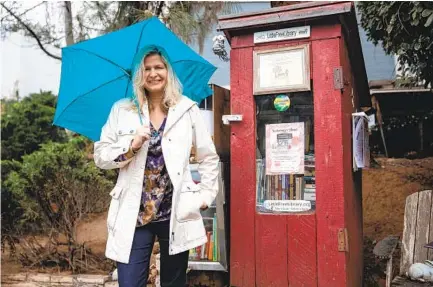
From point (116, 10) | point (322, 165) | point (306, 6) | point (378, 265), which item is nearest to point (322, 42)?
point (306, 6)

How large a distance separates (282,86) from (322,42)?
1.31ft

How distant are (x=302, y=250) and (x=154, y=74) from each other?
154cm

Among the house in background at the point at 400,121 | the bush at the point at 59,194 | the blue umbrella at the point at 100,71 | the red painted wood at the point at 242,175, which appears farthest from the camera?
the house in background at the point at 400,121

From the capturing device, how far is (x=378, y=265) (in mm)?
4812

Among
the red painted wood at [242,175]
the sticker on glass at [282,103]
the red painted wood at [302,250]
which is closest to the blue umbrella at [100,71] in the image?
the red painted wood at [242,175]

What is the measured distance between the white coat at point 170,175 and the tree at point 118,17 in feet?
12.5

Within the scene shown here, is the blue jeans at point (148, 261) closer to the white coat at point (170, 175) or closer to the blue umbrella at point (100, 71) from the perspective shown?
the white coat at point (170, 175)

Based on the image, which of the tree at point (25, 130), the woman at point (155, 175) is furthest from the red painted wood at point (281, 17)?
the tree at point (25, 130)

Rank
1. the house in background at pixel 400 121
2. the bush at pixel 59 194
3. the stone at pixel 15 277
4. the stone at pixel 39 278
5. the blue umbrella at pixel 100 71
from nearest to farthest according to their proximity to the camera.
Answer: the blue umbrella at pixel 100 71
the stone at pixel 39 278
the stone at pixel 15 277
the bush at pixel 59 194
the house in background at pixel 400 121

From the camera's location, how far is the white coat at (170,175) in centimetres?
229

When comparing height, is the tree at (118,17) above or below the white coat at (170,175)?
above

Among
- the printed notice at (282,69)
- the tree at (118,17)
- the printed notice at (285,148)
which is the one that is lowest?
the printed notice at (285,148)

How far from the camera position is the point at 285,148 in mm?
3188

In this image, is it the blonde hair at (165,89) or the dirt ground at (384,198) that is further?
the dirt ground at (384,198)
